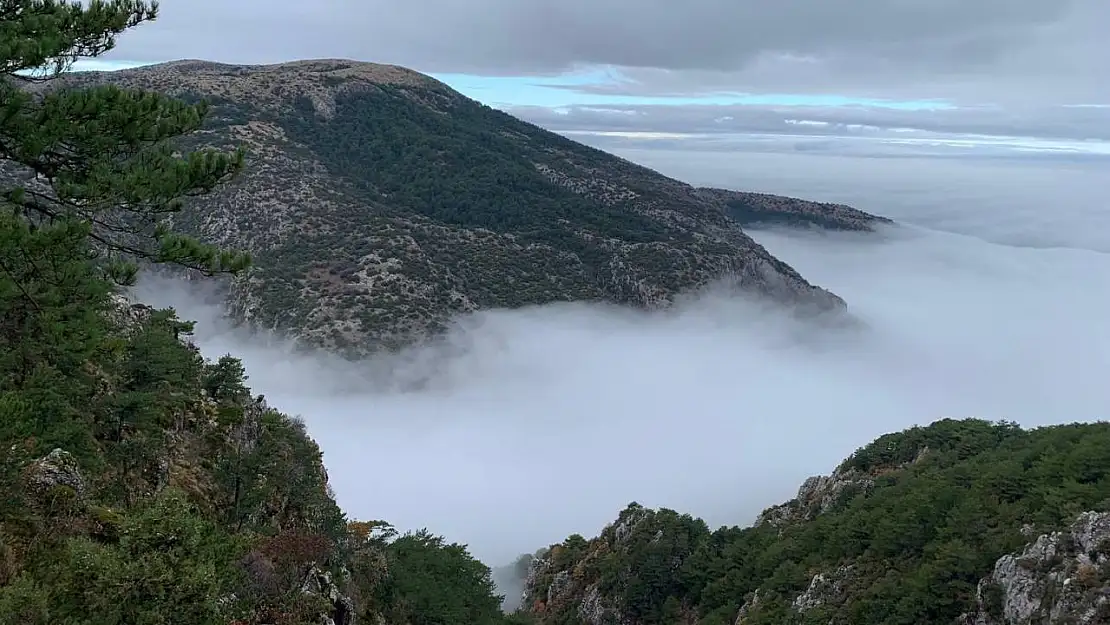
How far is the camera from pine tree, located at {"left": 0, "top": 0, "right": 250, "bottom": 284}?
313 inches

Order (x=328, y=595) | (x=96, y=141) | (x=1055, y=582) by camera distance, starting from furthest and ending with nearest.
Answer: (x=1055, y=582) < (x=328, y=595) < (x=96, y=141)

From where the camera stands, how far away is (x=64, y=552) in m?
7.40

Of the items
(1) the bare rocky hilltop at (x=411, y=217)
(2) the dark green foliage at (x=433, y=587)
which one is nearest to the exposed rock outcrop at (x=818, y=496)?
(2) the dark green foliage at (x=433, y=587)

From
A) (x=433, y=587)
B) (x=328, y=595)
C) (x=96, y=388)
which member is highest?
(x=96, y=388)

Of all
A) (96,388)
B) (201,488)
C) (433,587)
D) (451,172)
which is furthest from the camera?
(451,172)

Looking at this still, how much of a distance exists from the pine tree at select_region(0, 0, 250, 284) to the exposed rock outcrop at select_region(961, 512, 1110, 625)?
19190mm

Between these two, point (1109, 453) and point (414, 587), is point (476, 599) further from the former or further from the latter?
point (1109, 453)

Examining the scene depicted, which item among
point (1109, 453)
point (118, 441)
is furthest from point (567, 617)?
point (118, 441)

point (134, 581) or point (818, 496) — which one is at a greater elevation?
point (134, 581)

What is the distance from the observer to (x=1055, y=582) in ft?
51.9

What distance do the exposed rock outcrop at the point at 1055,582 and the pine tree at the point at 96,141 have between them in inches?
756

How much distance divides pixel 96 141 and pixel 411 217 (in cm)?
8395

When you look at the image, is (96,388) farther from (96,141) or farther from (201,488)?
(96,141)

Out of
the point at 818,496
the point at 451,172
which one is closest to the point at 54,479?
the point at 818,496
